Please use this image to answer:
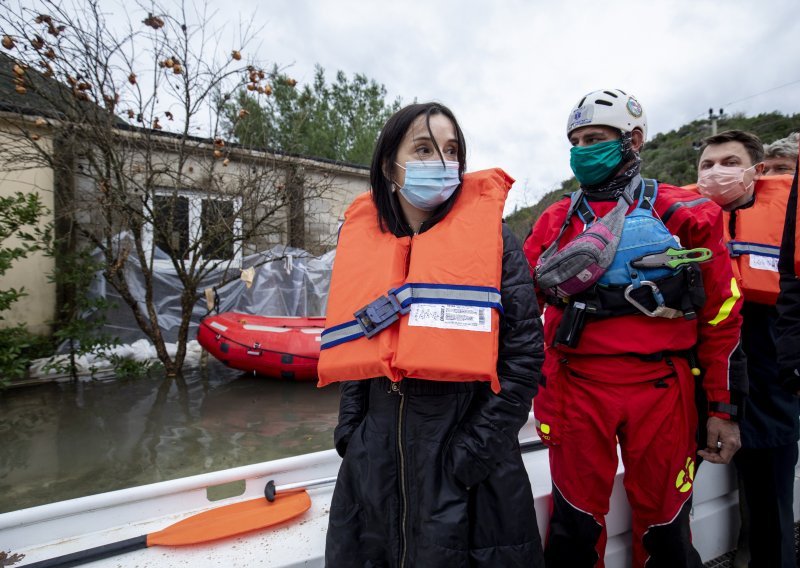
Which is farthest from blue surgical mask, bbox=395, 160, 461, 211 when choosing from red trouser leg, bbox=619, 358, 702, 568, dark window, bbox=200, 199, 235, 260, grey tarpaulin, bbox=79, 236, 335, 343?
grey tarpaulin, bbox=79, 236, 335, 343

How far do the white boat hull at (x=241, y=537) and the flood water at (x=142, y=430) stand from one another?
2799mm

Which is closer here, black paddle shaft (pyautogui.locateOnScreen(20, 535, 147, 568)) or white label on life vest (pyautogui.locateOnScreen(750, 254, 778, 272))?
black paddle shaft (pyautogui.locateOnScreen(20, 535, 147, 568))

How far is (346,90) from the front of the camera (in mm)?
20297

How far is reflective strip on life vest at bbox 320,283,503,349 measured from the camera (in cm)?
133

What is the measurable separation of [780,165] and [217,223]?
672 cm

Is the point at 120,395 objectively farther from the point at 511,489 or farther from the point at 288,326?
the point at 511,489

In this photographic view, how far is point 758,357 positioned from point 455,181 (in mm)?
1604

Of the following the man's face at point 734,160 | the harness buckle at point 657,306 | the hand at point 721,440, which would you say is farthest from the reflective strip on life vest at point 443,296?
the man's face at point 734,160

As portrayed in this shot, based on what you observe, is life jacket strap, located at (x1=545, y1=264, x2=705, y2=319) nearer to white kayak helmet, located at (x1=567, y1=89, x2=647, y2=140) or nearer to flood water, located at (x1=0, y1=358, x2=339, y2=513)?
white kayak helmet, located at (x1=567, y1=89, x2=647, y2=140)

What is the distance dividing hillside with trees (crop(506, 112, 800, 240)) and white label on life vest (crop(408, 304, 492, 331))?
15367mm

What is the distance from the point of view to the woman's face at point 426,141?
155cm

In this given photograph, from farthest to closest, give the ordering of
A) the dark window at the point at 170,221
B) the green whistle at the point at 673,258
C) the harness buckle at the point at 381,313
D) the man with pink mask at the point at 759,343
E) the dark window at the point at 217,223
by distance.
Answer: the dark window at the point at 217,223 → the dark window at the point at 170,221 → the man with pink mask at the point at 759,343 → the green whistle at the point at 673,258 → the harness buckle at the point at 381,313

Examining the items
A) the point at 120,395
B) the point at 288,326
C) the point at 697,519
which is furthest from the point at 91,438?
the point at 697,519

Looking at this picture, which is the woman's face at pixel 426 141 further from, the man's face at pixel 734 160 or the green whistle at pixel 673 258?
the man's face at pixel 734 160
